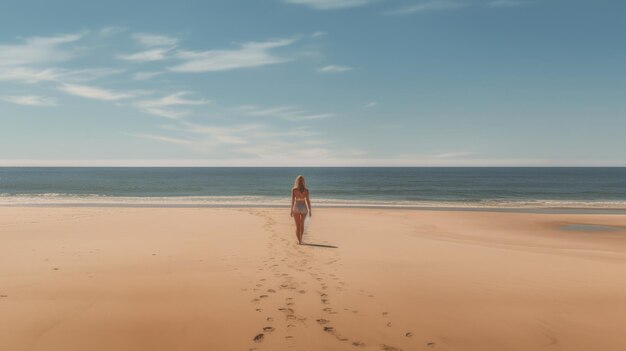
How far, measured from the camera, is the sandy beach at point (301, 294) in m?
5.08

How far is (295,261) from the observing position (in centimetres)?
931

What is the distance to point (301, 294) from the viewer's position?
6680 mm

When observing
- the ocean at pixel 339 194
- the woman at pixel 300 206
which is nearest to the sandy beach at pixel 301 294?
the woman at pixel 300 206

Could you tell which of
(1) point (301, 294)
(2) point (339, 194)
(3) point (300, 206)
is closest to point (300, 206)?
(3) point (300, 206)

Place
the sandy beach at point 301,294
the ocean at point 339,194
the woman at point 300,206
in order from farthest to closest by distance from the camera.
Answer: the ocean at point 339,194, the woman at point 300,206, the sandy beach at point 301,294

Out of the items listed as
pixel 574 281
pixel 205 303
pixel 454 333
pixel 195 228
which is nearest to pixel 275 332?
pixel 205 303

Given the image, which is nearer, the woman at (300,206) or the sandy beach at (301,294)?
the sandy beach at (301,294)

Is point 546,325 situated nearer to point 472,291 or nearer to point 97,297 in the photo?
point 472,291

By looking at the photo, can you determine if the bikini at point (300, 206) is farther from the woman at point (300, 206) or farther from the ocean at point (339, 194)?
the ocean at point (339, 194)

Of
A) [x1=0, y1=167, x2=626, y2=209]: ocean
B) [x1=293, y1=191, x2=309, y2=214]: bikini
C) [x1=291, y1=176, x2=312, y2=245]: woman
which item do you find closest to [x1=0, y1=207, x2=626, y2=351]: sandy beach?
[x1=291, y1=176, x2=312, y2=245]: woman

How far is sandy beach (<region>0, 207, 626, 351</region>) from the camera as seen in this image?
508cm

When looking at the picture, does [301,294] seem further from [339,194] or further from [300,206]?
[339,194]

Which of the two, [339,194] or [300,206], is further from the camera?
[339,194]

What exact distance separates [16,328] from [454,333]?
639cm
